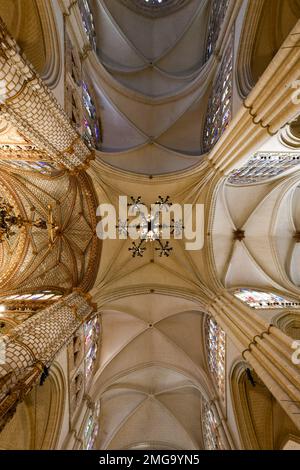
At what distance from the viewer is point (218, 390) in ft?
27.3

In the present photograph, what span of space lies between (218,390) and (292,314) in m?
3.82

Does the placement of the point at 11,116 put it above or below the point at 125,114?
below

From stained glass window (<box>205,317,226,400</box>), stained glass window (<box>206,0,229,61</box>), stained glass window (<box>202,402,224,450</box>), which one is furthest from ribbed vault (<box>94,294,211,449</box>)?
stained glass window (<box>206,0,229,61</box>)

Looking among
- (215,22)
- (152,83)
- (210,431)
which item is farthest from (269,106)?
(210,431)

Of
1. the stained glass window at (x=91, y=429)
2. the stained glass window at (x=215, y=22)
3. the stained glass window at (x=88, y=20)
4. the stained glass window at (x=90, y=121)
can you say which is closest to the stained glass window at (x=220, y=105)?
the stained glass window at (x=215, y=22)

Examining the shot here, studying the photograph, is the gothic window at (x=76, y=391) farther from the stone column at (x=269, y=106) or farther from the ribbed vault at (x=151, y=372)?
the stone column at (x=269, y=106)

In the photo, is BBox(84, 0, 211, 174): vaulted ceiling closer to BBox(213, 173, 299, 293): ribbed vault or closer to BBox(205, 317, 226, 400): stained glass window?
BBox(213, 173, 299, 293): ribbed vault

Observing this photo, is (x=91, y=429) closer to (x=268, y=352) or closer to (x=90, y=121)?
(x=268, y=352)

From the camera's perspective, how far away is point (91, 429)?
9008mm

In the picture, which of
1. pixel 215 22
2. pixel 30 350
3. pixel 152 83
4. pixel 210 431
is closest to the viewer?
pixel 30 350

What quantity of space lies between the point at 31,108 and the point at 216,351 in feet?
30.5

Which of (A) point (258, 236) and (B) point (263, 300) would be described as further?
(A) point (258, 236)
